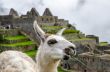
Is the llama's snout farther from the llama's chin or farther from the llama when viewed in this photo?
the llama's chin

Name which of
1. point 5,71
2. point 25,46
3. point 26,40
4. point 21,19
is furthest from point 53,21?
point 5,71

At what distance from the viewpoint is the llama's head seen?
7602 millimetres

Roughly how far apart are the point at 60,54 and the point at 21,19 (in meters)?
33.6

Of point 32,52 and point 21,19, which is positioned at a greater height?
point 21,19

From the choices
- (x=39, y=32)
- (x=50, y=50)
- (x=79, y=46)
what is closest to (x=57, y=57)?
(x=50, y=50)

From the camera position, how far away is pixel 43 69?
317 inches

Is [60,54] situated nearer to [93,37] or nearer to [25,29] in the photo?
[25,29]

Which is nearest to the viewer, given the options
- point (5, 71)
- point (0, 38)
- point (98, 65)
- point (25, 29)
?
point (5, 71)

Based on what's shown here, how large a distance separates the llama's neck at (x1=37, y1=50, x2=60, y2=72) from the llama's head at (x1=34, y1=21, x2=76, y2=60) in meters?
0.09

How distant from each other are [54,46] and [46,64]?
0.42 meters

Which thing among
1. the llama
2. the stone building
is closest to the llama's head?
the llama

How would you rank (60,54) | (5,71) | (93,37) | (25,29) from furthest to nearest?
(93,37) < (25,29) < (5,71) < (60,54)

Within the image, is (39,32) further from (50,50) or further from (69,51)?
(69,51)

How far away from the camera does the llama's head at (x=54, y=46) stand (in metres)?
7.60
